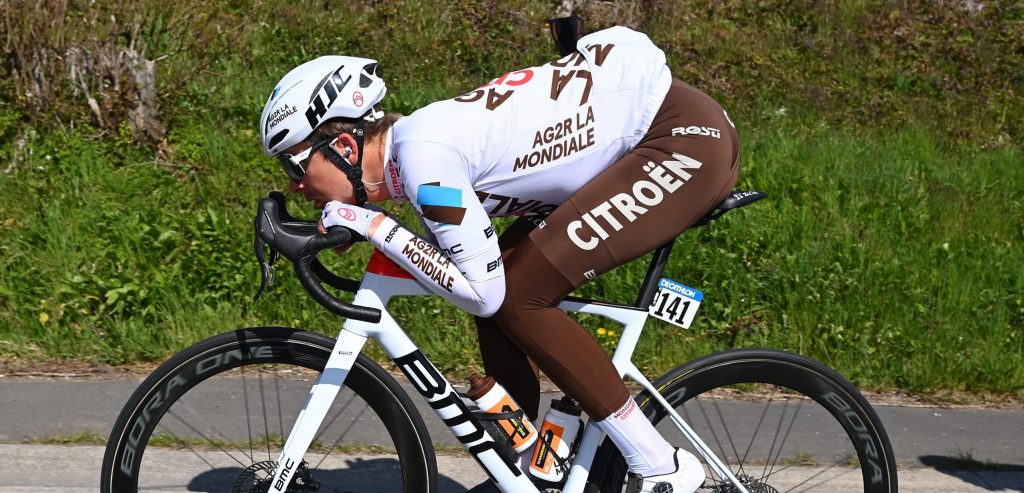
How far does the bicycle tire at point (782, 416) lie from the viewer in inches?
126

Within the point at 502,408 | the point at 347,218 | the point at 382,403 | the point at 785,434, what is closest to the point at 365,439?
the point at 382,403

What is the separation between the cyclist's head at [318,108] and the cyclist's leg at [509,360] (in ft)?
2.03

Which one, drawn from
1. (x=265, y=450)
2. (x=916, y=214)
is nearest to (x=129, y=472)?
(x=265, y=450)

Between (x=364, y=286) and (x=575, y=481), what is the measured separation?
82 cm

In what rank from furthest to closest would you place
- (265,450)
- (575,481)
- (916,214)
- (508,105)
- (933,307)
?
(916,214), (933,307), (265,450), (575,481), (508,105)

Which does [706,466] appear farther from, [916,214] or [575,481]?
[916,214]

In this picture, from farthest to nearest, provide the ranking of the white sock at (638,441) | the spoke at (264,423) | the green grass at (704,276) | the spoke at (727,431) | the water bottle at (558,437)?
the green grass at (704,276)
the spoke at (727,431)
the spoke at (264,423)
the water bottle at (558,437)
the white sock at (638,441)

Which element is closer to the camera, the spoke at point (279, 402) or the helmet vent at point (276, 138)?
the helmet vent at point (276, 138)

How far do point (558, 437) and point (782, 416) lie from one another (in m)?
0.95

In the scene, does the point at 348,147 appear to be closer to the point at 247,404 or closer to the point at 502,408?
the point at 502,408

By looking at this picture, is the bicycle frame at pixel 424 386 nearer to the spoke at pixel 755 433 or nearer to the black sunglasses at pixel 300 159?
the black sunglasses at pixel 300 159

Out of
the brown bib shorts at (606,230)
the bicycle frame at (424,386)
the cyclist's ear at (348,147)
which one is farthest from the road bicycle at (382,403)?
the cyclist's ear at (348,147)

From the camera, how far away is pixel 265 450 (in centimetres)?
360

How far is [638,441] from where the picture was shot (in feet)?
10.1
